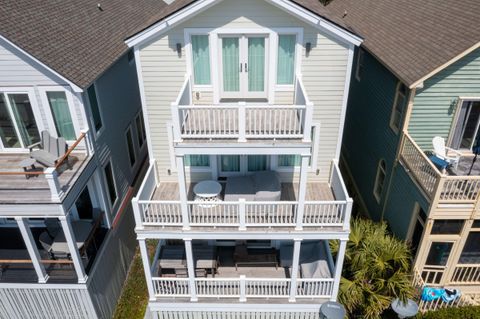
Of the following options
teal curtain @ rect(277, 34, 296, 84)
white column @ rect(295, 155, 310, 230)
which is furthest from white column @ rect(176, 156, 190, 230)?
teal curtain @ rect(277, 34, 296, 84)

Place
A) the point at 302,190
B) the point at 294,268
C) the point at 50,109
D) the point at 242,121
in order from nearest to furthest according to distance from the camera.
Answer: the point at 242,121
the point at 302,190
the point at 294,268
the point at 50,109

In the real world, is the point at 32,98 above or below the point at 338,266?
above

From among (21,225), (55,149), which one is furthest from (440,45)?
(21,225)

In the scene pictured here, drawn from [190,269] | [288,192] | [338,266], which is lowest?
[190,269]

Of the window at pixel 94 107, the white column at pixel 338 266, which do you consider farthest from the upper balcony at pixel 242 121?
the window at pixel 94 107

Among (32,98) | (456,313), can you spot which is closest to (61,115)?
(32,98)

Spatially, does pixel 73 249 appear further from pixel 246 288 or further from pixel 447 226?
pixel 447 226

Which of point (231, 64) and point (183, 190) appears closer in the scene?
point (183, 190)
